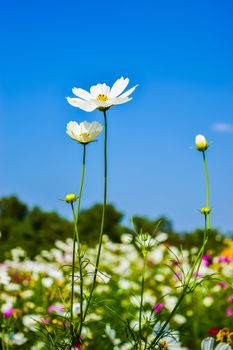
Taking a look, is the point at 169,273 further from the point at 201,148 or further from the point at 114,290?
the point at 201,148

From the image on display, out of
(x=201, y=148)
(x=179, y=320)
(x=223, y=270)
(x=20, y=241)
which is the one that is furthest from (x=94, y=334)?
(x=20, y=241)

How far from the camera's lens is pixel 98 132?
1851mm

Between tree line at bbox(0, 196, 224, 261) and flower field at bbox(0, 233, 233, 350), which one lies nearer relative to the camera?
flower field at bbox(0, 233, 233, 350)

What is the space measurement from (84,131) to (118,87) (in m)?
0.18

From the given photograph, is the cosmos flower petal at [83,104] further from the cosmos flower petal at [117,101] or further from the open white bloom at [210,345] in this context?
the open white bloom at [210,345]

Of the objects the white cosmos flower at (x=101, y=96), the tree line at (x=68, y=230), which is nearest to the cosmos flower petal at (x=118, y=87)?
the white cosmos flower at (x=101, y=96)

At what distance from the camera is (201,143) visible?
1878 mm

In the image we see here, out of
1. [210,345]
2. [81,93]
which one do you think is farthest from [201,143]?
[210,345]

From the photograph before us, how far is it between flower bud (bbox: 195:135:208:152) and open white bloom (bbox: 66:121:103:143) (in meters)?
0.31

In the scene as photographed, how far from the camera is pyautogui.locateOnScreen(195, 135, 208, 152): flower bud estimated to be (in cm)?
188

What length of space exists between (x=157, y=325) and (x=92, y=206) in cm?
926

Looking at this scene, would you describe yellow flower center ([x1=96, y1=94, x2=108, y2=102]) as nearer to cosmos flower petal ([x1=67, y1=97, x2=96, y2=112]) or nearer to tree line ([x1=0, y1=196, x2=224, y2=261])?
cosmos flower petal ([x1=67, y1=97, x2=96, y2=112])

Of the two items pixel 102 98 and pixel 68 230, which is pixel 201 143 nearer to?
pixel 102 98

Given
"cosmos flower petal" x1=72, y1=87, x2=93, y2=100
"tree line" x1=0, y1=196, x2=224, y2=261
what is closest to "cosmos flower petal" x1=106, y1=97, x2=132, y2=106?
"cosmos flower petal" x1=72, y1=87, x2=93, y2=100
